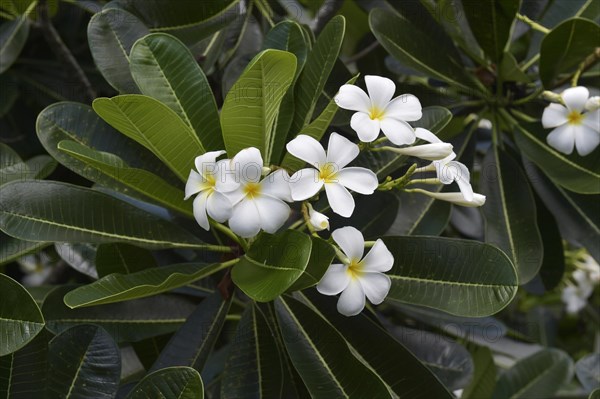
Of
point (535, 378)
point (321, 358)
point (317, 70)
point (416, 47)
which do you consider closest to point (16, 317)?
point (321, 358)

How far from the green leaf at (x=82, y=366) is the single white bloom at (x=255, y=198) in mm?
361

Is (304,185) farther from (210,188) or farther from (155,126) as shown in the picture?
(155,126)

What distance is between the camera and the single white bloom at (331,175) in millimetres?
1021

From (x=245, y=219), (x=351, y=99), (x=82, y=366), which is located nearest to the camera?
(x=245, y=219)

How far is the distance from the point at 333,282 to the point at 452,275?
0.80ft

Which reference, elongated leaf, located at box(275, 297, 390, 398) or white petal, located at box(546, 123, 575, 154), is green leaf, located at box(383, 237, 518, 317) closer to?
elongated leaf, located at box(275, 297, 390, 398)

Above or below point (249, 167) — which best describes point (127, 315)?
below

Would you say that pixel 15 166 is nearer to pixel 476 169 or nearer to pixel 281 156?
pixel 281 156

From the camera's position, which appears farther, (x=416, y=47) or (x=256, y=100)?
(x=416, y=47)

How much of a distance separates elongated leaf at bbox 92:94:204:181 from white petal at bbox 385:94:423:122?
29 centimetres

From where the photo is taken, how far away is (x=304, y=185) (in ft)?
3.34

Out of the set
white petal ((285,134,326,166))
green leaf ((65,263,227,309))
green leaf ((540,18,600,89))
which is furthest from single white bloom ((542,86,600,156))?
green leaf ((65,263,227,309))

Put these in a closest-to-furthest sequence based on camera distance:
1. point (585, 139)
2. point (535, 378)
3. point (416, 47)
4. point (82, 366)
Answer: point (82, 366) < point (585, 139) < point (416, 47) < point (535, 378)

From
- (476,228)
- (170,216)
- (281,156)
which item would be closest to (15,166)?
(170,216)
